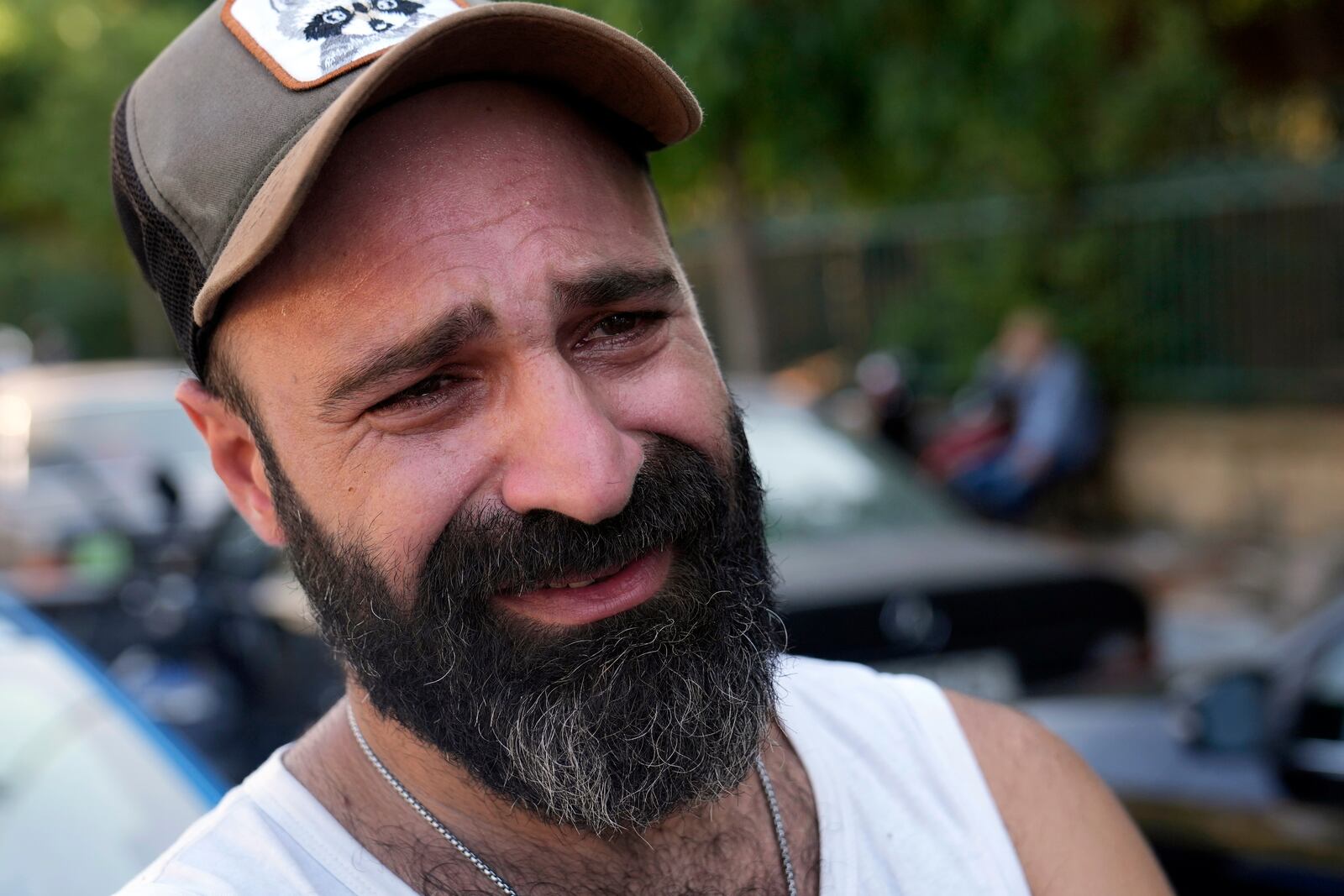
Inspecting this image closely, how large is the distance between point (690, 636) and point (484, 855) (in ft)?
1.11

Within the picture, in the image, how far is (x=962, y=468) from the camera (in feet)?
33.9

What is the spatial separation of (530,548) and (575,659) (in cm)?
13

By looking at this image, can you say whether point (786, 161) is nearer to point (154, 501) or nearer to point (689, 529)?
point (154, 501)

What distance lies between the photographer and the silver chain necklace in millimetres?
1548

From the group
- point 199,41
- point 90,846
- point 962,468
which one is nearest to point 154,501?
point 90,846

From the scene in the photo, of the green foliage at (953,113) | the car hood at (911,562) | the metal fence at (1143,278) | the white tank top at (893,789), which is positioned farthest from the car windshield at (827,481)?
the metal fence at (1143,278)

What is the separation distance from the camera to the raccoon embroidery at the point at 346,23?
151 cm

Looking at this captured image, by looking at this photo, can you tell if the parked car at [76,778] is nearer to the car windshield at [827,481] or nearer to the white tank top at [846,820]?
the white tank top at [846,820]

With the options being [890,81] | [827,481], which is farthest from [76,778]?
[890,81]

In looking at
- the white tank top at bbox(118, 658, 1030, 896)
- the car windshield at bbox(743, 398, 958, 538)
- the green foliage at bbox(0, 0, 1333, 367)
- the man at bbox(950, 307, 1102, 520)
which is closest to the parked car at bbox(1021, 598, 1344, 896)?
the car windshield at bbox(743, 398, 958, 538)

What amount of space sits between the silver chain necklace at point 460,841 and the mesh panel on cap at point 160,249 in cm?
50

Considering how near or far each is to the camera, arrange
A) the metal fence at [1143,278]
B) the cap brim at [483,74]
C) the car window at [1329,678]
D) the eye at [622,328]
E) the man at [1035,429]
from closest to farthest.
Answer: the cap brim at [483,74], the eye at [622,328], the car window at [1329,678], the man at [1035,429], the metal fence at [1143,278]

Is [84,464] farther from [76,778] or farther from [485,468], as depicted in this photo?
[485,468]

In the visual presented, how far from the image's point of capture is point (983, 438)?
1047 centimetres
